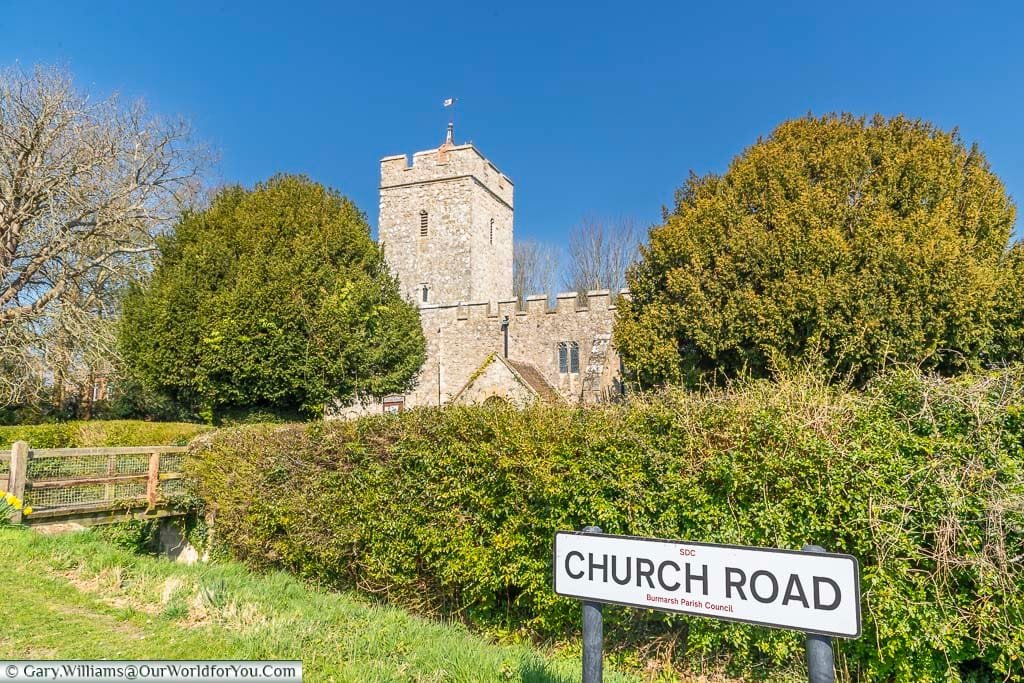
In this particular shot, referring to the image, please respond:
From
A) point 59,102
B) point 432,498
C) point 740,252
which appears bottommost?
point 432,498

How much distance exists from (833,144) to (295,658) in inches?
607

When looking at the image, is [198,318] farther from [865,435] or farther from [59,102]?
[865,435]

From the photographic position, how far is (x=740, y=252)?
14273 millimetres

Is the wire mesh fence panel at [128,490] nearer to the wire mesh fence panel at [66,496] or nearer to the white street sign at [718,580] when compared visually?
the wire mesh fence panel at [66,496]

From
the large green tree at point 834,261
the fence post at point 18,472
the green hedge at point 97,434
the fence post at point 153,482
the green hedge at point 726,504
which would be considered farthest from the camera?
the green hedge at point 97,434

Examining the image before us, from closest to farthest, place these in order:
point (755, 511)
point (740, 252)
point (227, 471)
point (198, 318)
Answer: point (755, 511)
point (227, 471)
point (740, 252)
point (198, 318)

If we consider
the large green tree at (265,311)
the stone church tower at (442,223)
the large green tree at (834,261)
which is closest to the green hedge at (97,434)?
the large green tree at (265,311)

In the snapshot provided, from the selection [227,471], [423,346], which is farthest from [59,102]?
[227,471]

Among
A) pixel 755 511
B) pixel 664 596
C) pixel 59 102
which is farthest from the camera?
pixel 59 102

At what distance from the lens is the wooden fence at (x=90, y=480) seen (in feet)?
33.7

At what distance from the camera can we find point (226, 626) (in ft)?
18.3

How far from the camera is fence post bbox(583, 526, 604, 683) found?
8.70 feet

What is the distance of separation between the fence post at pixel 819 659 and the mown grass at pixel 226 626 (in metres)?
2.65

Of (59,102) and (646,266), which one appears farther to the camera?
(59,102)
